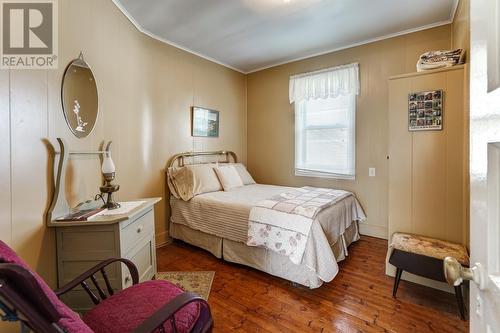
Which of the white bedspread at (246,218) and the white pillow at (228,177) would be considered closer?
the white bedspread at (246,218)

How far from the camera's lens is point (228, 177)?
11.5 ft

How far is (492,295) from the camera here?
513 mm

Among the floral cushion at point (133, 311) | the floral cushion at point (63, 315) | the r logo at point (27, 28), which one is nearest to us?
the floral cushion at point (63, 315)

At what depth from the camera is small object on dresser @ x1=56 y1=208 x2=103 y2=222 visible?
1609 mm

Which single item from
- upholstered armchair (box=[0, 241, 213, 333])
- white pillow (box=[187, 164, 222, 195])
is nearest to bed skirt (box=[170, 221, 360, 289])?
white pillow (box=[187, 164, 222, 195])

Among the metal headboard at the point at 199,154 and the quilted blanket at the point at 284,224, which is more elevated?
the metal headboard at the point at 199,154

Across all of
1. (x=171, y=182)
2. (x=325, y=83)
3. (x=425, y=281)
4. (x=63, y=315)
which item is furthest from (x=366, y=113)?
(x=63, y=315)

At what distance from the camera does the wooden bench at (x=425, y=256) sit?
1.79 meters

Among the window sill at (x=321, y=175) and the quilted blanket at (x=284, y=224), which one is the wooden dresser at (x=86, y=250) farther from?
the window sill at (x=321, y=175)

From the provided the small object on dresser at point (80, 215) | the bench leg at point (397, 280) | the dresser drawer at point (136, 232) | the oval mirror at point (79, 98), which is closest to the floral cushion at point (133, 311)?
the dresser drawer at point (136, 232)

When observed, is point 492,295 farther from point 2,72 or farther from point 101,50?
point 101,50

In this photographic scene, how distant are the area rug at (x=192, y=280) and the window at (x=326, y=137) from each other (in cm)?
224

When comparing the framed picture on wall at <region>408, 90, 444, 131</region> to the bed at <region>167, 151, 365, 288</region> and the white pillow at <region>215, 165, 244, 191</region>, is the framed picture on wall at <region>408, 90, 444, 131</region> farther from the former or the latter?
the white pillow at <region>215, 165, 244, 191</region>

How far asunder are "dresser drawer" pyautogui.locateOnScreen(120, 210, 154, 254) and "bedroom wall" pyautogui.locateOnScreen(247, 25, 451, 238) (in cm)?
255
